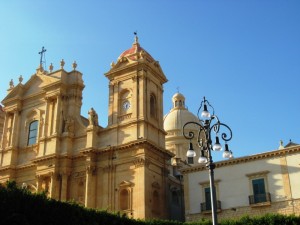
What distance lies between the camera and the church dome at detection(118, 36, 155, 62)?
36.5 meters

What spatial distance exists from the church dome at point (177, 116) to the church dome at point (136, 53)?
20207 millimetres

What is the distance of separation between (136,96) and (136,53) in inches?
152

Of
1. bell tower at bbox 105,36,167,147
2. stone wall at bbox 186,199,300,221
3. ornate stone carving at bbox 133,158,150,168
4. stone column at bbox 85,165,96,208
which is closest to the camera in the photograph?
stone wall at bbox 186,199,300,221

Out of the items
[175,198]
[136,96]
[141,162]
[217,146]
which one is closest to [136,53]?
[136,96]

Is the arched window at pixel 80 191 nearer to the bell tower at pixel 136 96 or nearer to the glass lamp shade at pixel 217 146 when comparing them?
the bell tower at pixel 136 96

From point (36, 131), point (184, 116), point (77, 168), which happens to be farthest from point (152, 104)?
point (184, 116)

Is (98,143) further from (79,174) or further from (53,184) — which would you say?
(53,184)

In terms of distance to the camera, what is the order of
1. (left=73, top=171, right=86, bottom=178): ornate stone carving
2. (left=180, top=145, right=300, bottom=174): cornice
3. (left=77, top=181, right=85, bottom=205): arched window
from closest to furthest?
1. (left=180, top=145, right=300, bottom=174): cornice
2. (left=77, top=181, right=85, bottom=205): arched window
3. (left=73, top=171, right=86, bottom=178): ornate stone carving

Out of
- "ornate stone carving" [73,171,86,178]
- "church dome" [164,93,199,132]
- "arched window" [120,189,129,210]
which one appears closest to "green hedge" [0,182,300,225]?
"arched window" [120,189,129,210]

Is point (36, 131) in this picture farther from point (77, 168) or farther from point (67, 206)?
point (67, 206)

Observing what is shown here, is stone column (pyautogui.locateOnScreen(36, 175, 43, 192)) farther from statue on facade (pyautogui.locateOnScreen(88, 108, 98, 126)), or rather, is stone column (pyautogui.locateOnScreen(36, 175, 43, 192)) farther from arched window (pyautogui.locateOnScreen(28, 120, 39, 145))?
statue on facade (pyautogui.locateOnScreen(88, 108, 98, 126))

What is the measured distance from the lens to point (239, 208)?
30812mm

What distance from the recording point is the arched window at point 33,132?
3903cm

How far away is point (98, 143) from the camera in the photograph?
3547 centimetres
